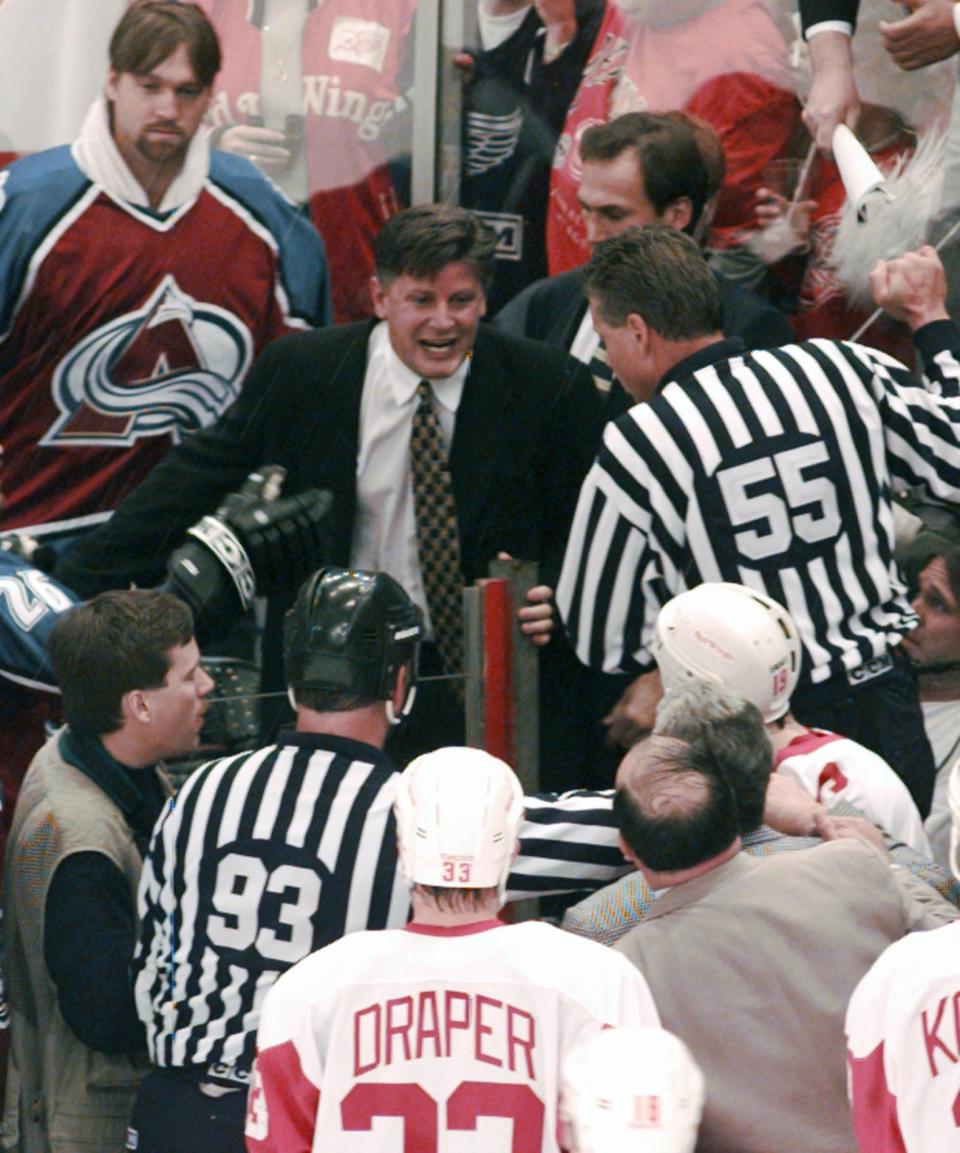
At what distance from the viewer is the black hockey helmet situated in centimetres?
291

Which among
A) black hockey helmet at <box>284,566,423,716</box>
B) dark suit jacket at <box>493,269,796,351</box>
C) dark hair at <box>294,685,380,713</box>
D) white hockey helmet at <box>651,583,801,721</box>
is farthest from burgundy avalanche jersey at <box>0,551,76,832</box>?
white hockey helmet at <box>651,583,801,721</box>

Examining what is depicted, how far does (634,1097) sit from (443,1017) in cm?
69

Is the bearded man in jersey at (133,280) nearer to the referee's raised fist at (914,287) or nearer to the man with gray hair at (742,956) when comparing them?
the referee's raised fist at (914,287)

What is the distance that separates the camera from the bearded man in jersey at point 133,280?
451 cm

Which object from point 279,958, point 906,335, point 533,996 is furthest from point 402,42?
point 533,996

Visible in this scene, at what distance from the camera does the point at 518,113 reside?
493 centimetres

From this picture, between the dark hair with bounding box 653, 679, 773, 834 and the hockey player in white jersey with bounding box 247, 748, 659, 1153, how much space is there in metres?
0.38

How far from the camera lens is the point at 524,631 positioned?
3.64 metres

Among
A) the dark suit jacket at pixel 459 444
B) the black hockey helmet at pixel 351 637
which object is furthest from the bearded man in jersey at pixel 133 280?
the black hockey helmet at pixel 351 637

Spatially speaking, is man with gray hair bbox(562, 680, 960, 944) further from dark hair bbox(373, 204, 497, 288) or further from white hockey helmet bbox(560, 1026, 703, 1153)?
dark hair bbox(373, 204, 497, 288)

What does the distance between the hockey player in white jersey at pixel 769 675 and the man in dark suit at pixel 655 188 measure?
1.30m

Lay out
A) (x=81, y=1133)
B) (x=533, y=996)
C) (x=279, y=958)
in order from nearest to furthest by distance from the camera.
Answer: (x=533, y=996) < (x=279, y=958) < (x=81, y=1133)

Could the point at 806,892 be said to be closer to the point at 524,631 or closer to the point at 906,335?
the point at 524,631

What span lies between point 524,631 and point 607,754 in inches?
21.2
